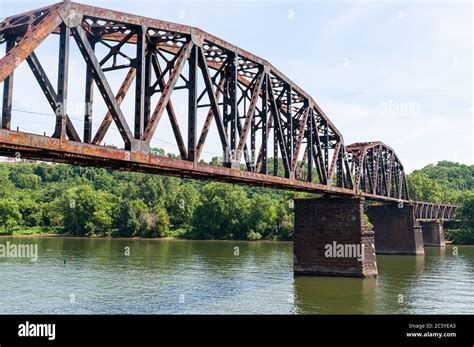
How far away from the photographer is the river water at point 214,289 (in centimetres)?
3066

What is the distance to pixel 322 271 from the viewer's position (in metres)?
45.5

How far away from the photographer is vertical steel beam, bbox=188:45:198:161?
2488 cm

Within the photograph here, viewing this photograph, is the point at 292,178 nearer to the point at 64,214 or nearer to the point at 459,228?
the point at 459,228

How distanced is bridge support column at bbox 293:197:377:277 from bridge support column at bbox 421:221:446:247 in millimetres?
62824

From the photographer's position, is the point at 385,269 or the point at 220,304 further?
the point at 385,269

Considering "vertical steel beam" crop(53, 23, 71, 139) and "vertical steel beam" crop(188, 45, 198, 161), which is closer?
"vertical steel beam" crop(53, 23, 71, 139)

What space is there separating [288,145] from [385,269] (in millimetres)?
23653

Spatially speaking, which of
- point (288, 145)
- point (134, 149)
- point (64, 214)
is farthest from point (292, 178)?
point (64, 214)

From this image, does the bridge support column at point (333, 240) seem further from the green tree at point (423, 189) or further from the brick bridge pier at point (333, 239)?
the green tree at point (423, 189)

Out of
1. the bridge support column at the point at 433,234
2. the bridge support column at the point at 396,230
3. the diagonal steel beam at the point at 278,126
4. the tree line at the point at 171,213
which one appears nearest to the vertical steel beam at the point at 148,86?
the diagonal steel beam at the point at 278,126

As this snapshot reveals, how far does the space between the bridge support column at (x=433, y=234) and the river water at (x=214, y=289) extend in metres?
49.2

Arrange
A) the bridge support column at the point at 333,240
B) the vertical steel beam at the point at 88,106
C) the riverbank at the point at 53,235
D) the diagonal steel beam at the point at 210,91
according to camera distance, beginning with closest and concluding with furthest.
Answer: the vertical steel beam at the point at 88,106 → the diagonal steel beam at the point at 210,91 → the bridge support column at the point at 333,240 → the riverbank at the point at 53,235

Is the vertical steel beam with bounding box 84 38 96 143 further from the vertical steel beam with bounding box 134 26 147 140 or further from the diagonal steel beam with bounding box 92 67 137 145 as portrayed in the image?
the vertical steel beam with bounding box 134 26 147 140

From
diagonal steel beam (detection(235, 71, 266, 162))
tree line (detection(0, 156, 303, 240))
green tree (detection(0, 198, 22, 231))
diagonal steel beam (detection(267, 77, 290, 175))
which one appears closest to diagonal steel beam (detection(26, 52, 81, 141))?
diagonal steel beam (detection(235, 71, 266, 162))
